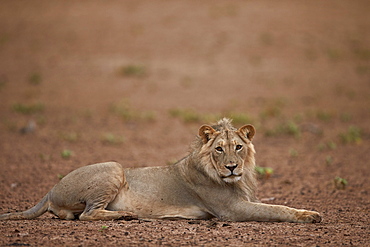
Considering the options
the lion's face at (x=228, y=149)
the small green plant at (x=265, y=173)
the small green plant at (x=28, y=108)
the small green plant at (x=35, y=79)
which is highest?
the small green plant at (x=35, y=79)

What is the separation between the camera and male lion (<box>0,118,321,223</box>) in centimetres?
590

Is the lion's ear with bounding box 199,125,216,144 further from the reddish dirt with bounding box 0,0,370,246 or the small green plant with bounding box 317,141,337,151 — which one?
the small green plant with bounding box 317,141,337,151

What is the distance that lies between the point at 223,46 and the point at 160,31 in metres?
4.07

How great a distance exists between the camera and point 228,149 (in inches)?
234

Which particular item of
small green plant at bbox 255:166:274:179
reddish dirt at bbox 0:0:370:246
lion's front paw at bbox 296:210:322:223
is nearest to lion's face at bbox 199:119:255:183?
reddish dirt at bbox 0:0:370:246

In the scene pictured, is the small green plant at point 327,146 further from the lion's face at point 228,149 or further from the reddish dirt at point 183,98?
the lion's face at point 228,149

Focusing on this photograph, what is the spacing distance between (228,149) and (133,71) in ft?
57.5

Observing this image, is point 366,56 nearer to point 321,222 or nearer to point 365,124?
point 365,124

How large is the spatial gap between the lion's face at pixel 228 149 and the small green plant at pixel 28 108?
494 inches

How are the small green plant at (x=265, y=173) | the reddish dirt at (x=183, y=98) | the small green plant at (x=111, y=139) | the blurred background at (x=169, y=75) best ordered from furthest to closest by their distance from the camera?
the blurred background at (x=169, y=75)
the small green plant at (x=111, y=139)
the small green plant at (x=265, y=173)
the reddish dirt at (x=183, y=98)

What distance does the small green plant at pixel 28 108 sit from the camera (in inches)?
680

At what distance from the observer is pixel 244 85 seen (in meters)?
22.2

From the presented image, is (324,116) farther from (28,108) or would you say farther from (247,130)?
(247,130)

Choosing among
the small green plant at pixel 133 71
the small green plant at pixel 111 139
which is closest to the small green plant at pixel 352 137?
the small green plant at pixel 111 139
